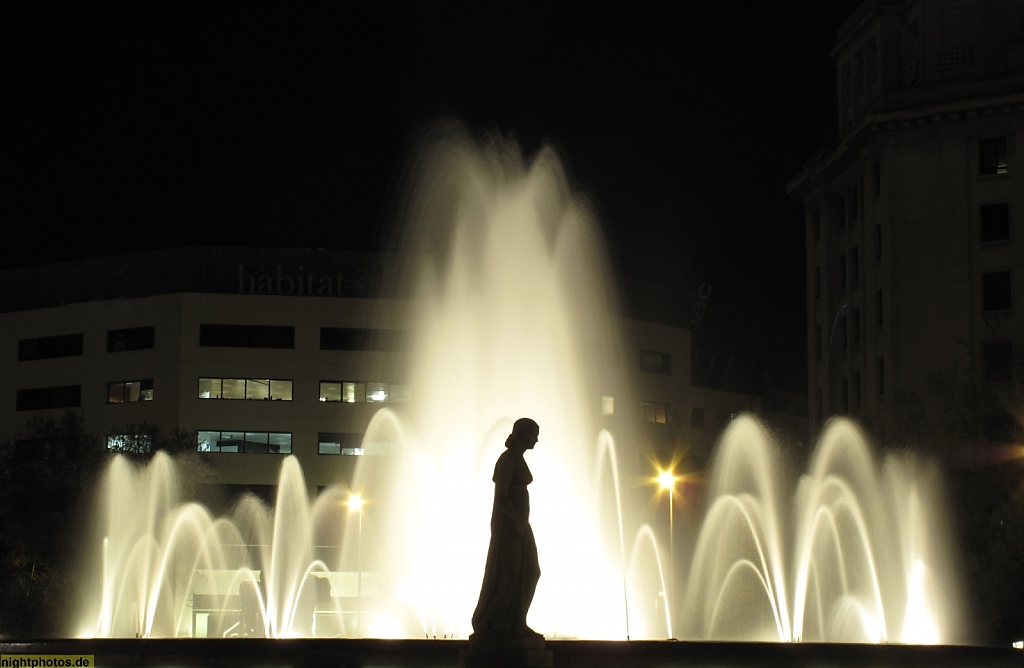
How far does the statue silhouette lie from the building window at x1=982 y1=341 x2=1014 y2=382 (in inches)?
2312

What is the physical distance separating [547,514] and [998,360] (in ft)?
149

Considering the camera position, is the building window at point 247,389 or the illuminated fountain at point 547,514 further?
the building window at point 247,389

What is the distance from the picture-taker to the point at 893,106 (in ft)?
262

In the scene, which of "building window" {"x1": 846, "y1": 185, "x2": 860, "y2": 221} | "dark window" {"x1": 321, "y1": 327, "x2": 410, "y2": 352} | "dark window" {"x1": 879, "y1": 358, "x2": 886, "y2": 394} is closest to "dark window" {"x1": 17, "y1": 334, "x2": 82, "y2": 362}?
"dark window" {"x1": 321, "y1": 327, "x2": 410, "y2": 352}

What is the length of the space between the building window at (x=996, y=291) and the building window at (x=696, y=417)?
31782mm

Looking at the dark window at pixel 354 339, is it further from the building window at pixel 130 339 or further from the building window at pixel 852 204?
the building window at pixel 852 204

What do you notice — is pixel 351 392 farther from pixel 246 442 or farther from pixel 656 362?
pixel 656 362

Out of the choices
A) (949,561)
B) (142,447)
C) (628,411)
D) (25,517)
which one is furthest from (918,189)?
(25,517)

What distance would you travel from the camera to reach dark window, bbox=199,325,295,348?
88375mm

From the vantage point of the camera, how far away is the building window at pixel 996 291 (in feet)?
252

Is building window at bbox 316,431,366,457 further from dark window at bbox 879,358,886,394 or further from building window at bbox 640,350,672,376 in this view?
dark window at bbox 879,358,886,394

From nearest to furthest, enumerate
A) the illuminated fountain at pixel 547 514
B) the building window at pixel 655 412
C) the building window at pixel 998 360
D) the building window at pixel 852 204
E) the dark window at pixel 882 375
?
1. the illuminated fountain at pixel 547 514
2. the building window at pixel 998 360
3. the dark window at pixel 882 375
4. the building window at pixel 852 204
5. the building window at pixel 655 412

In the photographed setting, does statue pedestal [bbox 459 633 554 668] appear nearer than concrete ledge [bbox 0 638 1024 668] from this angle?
Yes

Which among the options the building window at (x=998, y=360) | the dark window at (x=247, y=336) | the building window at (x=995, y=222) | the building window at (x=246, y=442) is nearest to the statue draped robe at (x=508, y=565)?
the building window at (x=998, y=360)
